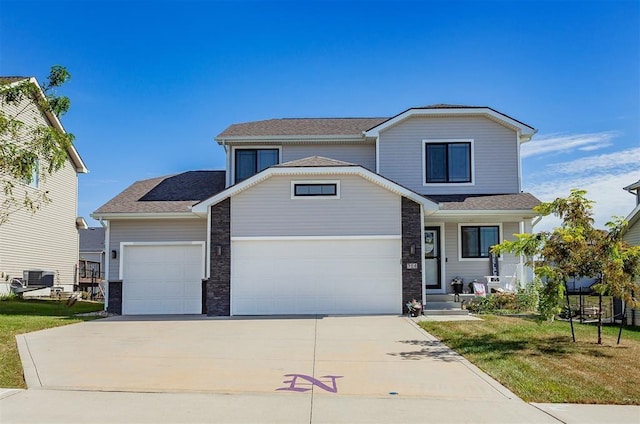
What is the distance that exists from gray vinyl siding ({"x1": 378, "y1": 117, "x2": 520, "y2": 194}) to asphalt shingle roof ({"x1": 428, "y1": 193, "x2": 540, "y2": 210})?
53cm

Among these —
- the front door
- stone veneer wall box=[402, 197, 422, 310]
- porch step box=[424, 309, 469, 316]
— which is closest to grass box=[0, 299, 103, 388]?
stone veneer wall box=[402, 197, 422, 310]

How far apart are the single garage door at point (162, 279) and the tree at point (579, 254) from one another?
34.7 feet

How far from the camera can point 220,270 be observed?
54.0 feet

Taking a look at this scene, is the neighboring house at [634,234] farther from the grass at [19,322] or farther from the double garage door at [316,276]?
→ the grass at [19,322]

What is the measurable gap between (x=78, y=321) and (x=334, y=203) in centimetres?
795

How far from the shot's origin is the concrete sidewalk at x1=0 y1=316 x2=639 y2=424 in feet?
21.3

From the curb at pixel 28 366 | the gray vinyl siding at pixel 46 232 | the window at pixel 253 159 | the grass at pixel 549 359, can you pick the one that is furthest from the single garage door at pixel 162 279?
the grass at pixel 549 359

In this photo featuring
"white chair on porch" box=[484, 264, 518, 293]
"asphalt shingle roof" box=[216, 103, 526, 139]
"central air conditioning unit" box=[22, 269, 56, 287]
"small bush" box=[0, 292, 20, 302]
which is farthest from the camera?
"central air conditioning unit" box=[22, 269, 56, 287]

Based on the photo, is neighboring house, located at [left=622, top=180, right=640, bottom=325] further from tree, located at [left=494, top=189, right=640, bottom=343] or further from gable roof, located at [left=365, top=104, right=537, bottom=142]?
tree, located at [left=494, top=189, right=640, bottom=343]

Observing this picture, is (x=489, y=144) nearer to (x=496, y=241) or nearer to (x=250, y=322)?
(x=496, y=241)

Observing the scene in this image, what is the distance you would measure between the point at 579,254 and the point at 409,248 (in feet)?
20.7

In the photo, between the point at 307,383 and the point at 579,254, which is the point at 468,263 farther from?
the point at 307,383

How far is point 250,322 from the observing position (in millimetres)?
14852

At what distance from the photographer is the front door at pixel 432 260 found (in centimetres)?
1867
